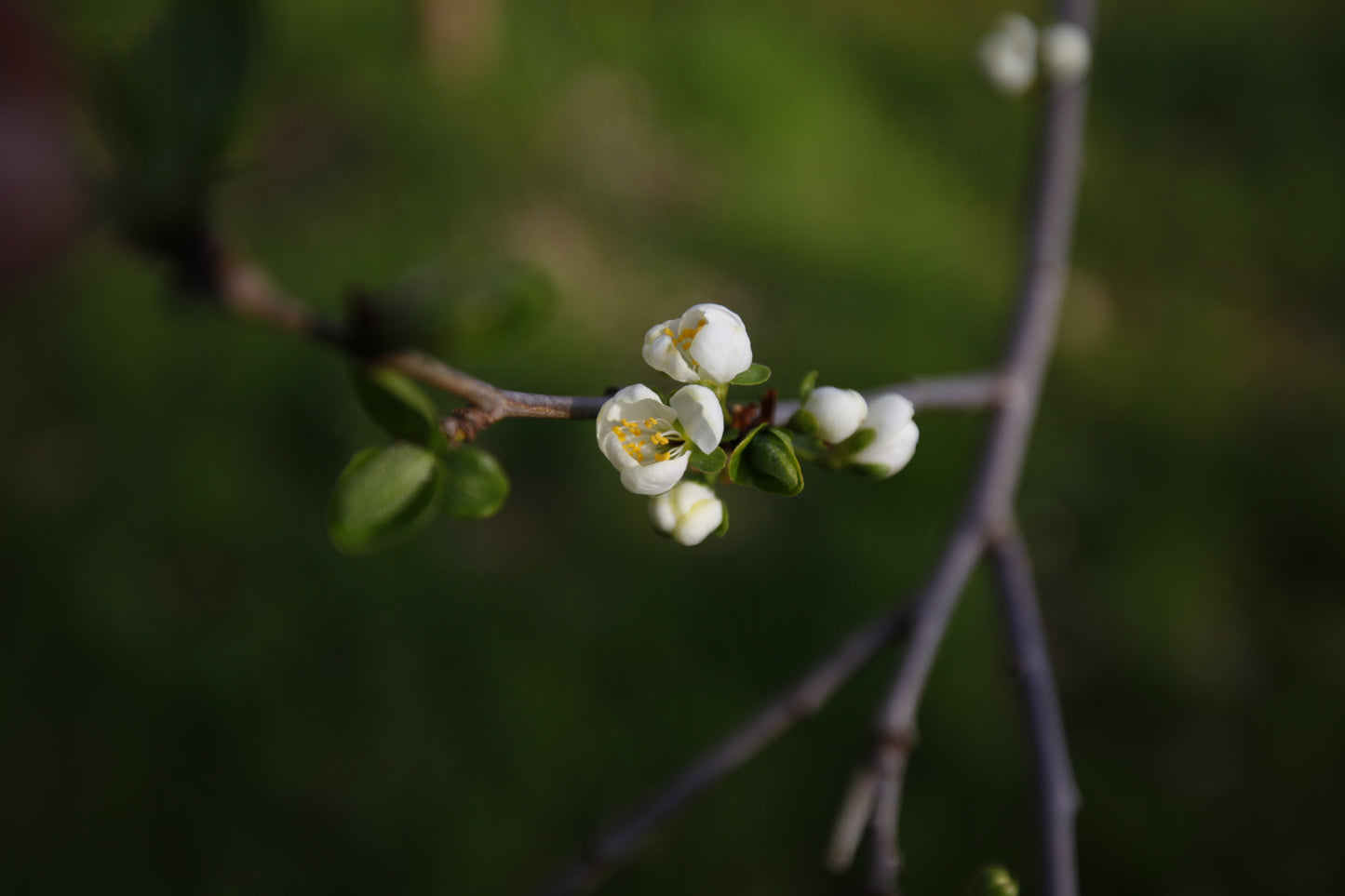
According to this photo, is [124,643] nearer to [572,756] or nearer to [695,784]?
[572,756]

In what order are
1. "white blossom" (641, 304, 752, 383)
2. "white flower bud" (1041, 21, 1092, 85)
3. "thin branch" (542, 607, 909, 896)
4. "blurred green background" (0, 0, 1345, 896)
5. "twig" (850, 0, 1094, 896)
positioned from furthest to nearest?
1. "blurred green background" (0, 0, 1345, 896)
2. "white flower bud" (1041, 21, 1092, 85)
3. "thin branch" (542, 607, 909, 896)
4. "twig" (850, 0, 1094, 896)
5. "white blossom" (641, 304, 752, 383)

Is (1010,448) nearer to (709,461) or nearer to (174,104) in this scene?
(709,461)

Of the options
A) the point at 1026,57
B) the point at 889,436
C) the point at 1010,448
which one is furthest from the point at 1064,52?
the point at 889,436

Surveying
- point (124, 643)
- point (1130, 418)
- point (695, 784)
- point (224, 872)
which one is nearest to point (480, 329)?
point (695, 784)

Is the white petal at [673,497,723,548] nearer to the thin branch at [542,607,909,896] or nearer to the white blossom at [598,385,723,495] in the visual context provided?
the white blossom at [598,385,723,495]

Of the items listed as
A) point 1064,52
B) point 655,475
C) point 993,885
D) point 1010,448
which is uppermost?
point 1064,52

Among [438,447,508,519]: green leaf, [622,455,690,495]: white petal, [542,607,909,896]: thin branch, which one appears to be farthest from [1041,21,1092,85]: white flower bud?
[438,447,508,519]: green leaf

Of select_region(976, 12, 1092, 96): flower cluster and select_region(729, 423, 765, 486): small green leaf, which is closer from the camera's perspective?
select_region(729, 423, 765, 486): small green leaf
